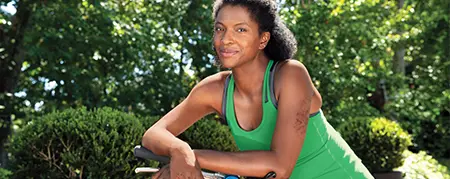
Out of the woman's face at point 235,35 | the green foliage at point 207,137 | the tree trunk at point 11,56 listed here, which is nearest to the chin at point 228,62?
the woman's face at point 235,35

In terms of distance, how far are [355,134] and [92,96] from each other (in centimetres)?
368

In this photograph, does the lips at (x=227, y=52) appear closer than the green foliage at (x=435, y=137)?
Yes

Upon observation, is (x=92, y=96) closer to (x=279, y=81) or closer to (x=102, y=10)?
(x=102, y=10)

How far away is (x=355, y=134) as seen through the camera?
935 cm

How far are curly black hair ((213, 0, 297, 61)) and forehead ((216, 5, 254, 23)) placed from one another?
0.04 feet

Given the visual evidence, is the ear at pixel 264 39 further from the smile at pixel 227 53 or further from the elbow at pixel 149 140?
the elbow at pixel 149 140

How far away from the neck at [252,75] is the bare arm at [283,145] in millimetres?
95

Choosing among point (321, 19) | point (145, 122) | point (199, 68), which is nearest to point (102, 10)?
point (199, 68)

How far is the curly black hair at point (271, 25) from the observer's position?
202cm

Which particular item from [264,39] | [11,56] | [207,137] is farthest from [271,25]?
[11,56]

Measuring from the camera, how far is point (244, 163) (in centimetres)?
189

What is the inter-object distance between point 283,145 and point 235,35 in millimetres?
358

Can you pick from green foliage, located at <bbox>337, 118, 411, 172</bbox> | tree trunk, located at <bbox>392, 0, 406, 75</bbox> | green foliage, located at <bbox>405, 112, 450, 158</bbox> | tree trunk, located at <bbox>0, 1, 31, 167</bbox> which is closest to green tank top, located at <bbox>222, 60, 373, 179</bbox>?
green foliage, located at <bbox>337, 118, 411, 172</bbox>

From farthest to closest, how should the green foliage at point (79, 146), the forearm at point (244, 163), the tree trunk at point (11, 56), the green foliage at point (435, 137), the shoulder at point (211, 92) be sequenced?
the green foliage at point (435, 137), the tree trunk at point (11, 56), the green foliage at point (79, 146), the shoulder at point (211, 92), the forearm at point (244, 163)
